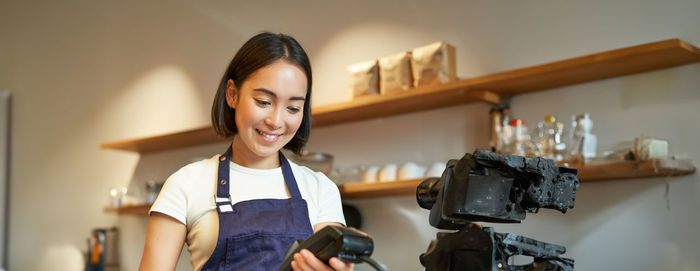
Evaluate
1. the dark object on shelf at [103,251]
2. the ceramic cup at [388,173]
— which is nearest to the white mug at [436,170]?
the ceramic cup at [388,173]

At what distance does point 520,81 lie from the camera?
264 cm

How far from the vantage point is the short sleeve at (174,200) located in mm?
1290

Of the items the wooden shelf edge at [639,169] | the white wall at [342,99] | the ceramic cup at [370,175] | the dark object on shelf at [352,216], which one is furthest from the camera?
the dark object on shelf at [352,216]

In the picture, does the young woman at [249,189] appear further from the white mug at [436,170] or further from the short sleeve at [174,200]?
the white mug at [436,170]

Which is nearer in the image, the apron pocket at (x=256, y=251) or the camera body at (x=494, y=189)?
the camera body at (x=494, y=189)

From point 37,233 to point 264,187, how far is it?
4.21 m

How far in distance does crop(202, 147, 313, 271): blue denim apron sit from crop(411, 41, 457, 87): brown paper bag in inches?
59.9

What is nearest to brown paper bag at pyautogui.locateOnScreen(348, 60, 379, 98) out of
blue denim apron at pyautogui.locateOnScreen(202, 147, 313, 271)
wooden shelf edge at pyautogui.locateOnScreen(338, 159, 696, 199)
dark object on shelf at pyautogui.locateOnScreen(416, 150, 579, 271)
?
wooden shelf edge at pyautogui.locateOnScreen(338, 159, 696, 199)

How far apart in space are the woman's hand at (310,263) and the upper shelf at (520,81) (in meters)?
1.73

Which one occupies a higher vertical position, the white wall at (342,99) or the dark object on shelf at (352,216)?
the white wall at (342,99)

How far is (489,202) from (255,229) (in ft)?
1.96

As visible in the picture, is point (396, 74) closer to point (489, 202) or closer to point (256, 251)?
point (256, 251)

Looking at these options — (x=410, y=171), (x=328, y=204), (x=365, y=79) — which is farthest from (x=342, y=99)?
(x=328, y=204)

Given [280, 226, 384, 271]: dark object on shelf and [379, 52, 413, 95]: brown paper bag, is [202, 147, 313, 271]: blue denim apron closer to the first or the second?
[280, 226, 384, 271]: dark object on shelf
